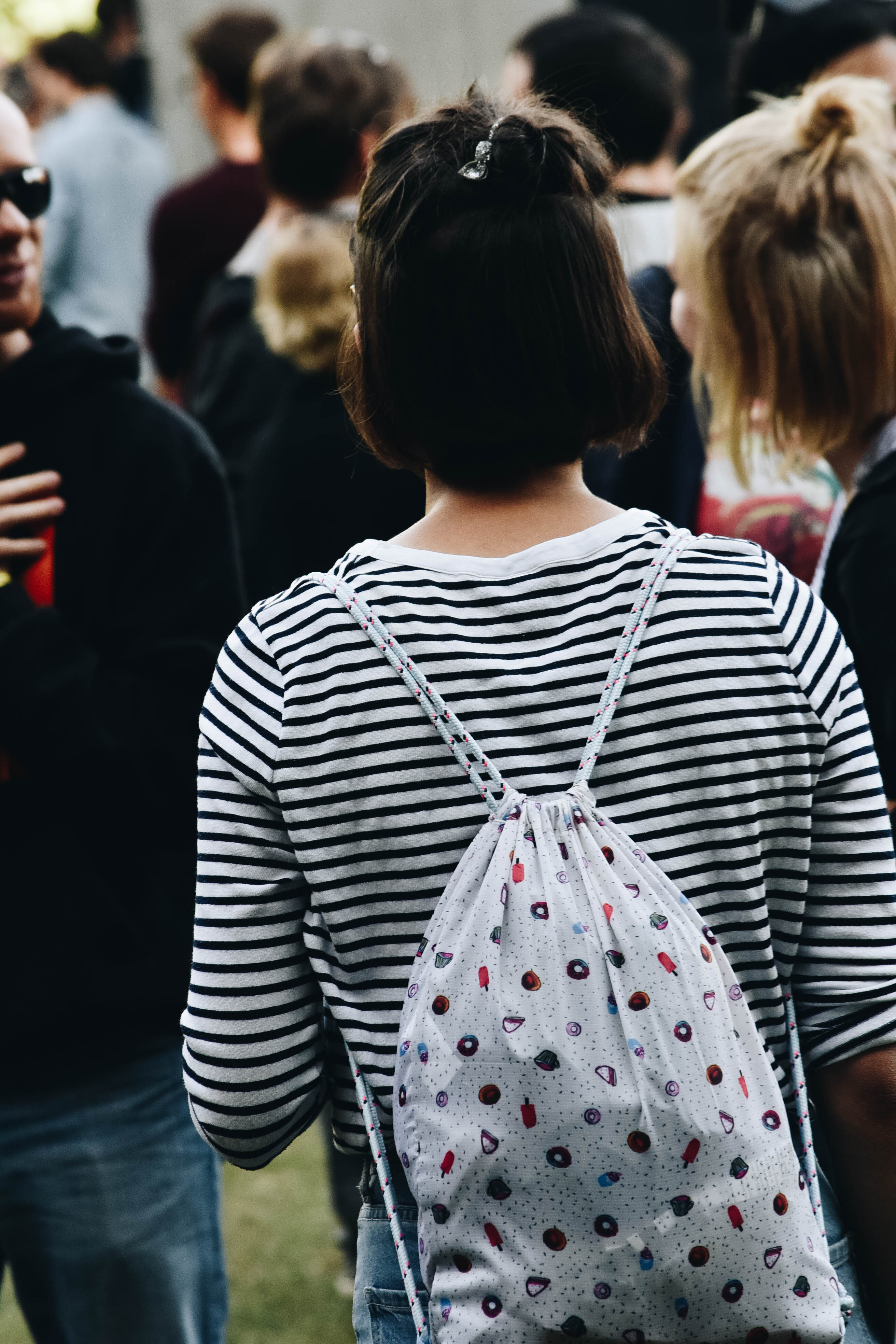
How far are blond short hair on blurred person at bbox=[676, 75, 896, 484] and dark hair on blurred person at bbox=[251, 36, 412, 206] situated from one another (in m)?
1.49

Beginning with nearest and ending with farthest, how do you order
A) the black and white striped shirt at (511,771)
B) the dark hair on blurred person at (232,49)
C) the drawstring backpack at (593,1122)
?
1. the drawstring backpack at (593,1122)
2. the black and white striped shirt at (511,771)
3. the dark hair on blurred person at (232,49)

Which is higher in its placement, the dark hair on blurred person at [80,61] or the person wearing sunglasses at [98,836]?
the dark hair on blurred person at [80,61]

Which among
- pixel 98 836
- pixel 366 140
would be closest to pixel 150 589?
pixel 98 836

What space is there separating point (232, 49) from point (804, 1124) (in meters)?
4.44

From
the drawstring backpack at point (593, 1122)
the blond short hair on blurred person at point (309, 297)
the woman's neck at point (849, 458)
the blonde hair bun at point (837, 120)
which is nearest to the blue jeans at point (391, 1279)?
the drawstring backpack at point (593, 1122)

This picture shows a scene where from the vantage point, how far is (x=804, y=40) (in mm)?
3051

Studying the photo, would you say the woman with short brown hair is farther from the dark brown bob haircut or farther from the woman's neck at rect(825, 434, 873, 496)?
the woman's neck at rect(825, 434, 873, 496)

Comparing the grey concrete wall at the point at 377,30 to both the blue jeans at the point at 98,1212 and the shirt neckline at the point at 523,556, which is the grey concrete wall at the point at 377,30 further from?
the shirt neckline at the point at 523,556

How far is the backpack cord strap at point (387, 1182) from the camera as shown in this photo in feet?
3.90

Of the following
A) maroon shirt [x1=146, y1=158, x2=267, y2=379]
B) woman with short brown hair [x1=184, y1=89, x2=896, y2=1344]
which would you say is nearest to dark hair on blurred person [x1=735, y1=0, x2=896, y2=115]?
maroon shirt [x1=146, y1=158, x2=267, y2=379]

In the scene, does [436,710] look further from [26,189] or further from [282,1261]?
[282,1261]

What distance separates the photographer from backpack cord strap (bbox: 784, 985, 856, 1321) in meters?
1.19

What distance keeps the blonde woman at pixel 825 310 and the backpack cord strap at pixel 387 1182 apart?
32.0 inches

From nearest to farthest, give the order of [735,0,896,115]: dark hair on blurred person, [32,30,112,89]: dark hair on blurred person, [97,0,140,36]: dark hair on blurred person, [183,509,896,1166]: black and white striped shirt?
[183,509,896,1166]: black and white striped shirt
[735,0,896,115]: dark hair on blurred person
[32,30,112,89]: dark hair on blurred person
[97,0,140,36]: dark hair on blurred person
